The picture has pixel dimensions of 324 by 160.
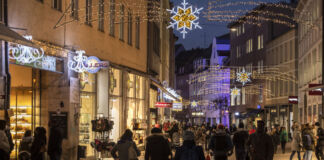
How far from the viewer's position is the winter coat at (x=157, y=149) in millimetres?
12719

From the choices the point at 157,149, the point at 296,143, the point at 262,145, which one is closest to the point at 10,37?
the point at 157,149

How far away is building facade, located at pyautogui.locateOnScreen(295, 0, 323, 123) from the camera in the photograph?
133 feet

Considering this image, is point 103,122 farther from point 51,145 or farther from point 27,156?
point 27,156

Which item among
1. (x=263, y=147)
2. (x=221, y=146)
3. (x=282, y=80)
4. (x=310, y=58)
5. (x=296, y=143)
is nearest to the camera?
(x=263, y=147)

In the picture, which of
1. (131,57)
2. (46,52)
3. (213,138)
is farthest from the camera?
(131,57)

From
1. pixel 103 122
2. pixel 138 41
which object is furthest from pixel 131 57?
pixel 103 122

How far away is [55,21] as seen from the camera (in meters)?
20.6

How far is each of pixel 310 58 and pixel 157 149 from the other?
35.9 m

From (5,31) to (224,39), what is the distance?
98.0m

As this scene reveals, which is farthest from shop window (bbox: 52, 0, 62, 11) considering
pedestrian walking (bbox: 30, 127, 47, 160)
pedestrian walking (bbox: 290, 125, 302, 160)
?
pedestrian walking (bbox: 290, 125, 302, 160)

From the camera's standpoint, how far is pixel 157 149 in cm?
1276

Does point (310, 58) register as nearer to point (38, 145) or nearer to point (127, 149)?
point (38, 145)

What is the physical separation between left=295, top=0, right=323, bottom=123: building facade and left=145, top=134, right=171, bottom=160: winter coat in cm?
2574

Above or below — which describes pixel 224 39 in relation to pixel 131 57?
above
